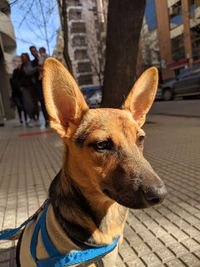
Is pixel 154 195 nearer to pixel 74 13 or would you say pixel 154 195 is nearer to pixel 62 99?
pixel 62 99

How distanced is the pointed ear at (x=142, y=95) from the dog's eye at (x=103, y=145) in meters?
0.53

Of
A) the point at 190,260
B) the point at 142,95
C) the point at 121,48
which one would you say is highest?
the point at 121,48

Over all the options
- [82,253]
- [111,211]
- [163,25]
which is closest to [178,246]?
[111,211]

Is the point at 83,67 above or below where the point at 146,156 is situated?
above

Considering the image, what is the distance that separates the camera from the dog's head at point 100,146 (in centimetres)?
181

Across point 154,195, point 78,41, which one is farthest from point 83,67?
point 154,195

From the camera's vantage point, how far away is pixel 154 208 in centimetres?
355

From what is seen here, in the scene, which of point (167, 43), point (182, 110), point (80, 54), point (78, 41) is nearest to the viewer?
point (182, 110)

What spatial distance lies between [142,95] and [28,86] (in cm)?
1174

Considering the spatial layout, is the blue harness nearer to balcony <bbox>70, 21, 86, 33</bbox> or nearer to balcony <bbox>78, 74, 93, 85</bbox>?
balcony <bbox>78, 74, 93, 85</bbox>

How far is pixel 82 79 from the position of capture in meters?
91.1

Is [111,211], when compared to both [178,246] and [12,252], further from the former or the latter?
[12,252]

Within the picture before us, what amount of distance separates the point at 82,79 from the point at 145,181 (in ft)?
298

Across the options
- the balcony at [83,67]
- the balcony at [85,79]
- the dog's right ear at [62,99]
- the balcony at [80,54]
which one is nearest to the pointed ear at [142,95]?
the dog's right ear at [62,99]
